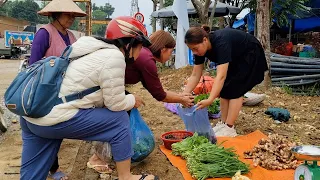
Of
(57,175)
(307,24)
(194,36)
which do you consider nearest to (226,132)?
(194,36)

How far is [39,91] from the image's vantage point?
7.79 feet

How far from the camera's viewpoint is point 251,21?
46.8 feet

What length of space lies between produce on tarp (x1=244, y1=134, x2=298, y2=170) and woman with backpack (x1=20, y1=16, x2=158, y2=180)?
1.49 metres

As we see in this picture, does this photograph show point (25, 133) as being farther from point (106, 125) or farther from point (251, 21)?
point (251, 21)

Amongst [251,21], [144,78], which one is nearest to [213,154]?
[144,78]

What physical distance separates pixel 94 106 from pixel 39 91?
415mm

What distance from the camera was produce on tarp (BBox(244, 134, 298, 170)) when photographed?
11.5ft

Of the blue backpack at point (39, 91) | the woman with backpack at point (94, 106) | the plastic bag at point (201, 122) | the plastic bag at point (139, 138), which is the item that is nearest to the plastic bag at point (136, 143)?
the plastic bag at point (139, 138)

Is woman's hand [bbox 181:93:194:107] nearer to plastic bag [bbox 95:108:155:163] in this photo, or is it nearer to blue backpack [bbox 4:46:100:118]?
plastic bag [bbox 95:108:155:163]

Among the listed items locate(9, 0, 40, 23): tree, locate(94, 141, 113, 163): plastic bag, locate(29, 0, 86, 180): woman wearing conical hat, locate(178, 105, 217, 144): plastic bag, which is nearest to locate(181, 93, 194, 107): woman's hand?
locate(178, 105, 217, 144): plastic bag

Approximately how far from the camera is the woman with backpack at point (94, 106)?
2.44 meters

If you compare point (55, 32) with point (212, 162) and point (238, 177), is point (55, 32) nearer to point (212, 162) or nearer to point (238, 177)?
point (212, 162)

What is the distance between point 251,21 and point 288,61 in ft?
19.3

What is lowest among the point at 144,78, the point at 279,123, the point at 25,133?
the point at 279,123
